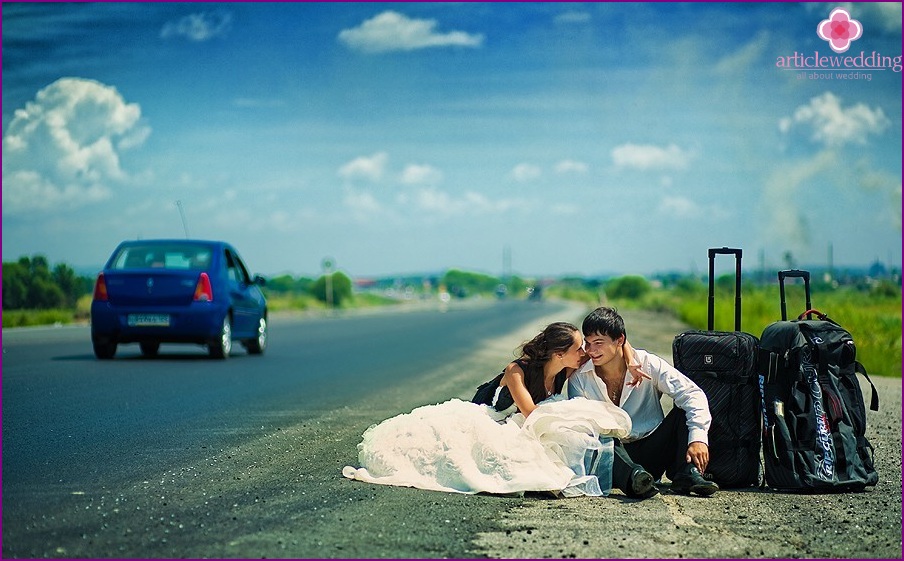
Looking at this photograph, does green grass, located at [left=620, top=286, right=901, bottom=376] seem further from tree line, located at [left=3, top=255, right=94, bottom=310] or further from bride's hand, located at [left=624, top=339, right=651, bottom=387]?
tree line, located at [left=3, top=255, right=94, bottom=310]

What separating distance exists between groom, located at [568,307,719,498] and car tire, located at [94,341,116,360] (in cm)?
1291

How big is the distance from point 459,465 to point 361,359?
1381cm

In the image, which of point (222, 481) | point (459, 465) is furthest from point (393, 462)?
point (222, 481)

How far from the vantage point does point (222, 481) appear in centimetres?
743

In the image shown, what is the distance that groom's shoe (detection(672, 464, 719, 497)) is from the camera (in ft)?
23.3

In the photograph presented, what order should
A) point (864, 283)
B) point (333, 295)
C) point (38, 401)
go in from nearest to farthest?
point (38, 401)
point (864, 283)
point (333, 295)

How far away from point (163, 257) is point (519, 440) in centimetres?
1303

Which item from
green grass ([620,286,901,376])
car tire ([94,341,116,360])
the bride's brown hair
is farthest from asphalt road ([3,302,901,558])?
green grass ([620,286,901,376])

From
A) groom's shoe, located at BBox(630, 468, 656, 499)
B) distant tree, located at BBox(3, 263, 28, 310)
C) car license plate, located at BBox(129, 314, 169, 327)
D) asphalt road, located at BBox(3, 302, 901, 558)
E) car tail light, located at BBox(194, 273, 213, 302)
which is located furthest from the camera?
distant tree, located at BBox(3, 263, 28, 310)

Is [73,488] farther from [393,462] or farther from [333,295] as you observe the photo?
[333,295]

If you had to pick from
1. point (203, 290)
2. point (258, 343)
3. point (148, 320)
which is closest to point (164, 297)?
point (148, 320)

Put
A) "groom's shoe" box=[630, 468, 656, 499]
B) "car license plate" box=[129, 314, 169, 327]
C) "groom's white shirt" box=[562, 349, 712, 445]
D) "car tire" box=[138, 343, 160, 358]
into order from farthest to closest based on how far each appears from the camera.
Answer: "car tire" box=[138, 343, 160, 358], "car license plate" box=[129, 314, 169, 327], "groom's white shirt" box=[562, 349, 712, 445], "groom's shoe" box=[630, 468, 656, 499]

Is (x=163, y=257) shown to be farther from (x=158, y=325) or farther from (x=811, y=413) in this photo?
(x=811, y=413)

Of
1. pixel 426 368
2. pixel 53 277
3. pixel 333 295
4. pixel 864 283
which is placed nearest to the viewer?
pixel 426 368
